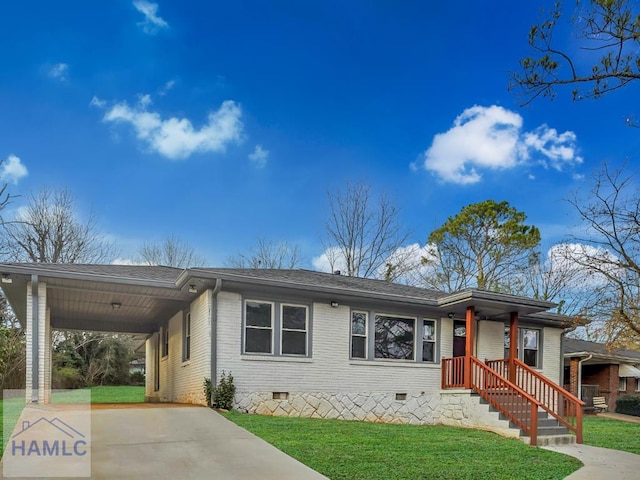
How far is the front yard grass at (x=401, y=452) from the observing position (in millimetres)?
6164

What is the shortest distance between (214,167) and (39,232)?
33.2 ft

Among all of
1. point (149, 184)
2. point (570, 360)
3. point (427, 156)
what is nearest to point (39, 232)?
point (149, 184)

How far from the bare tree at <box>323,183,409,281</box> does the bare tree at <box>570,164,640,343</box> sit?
49.8 ft

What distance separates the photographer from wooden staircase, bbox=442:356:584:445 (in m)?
9.91

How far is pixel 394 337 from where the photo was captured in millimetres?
13242

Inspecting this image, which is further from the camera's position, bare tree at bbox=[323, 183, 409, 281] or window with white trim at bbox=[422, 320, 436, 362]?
bare tree at bbox=[323, 183, 409, 281]

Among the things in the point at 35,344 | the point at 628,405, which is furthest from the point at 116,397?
the point at 628,405

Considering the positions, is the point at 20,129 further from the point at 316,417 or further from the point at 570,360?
the point at 570,360

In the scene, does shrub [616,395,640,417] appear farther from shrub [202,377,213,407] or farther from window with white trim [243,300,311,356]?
shrub [202,377,213,407]

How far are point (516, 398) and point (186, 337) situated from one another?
25.6 feet

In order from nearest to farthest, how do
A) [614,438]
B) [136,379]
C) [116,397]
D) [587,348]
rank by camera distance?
[614,438]
[116,397]
[587,348]
[136,379]

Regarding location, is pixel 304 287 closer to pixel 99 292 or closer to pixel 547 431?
pixel 99 292

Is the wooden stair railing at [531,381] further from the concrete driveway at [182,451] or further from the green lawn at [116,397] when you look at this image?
the green lawn at [116,397]

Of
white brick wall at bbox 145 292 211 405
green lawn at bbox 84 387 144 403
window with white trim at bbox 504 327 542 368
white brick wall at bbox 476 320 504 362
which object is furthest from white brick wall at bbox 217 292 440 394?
green lawn at bbox 84 387 144 403
